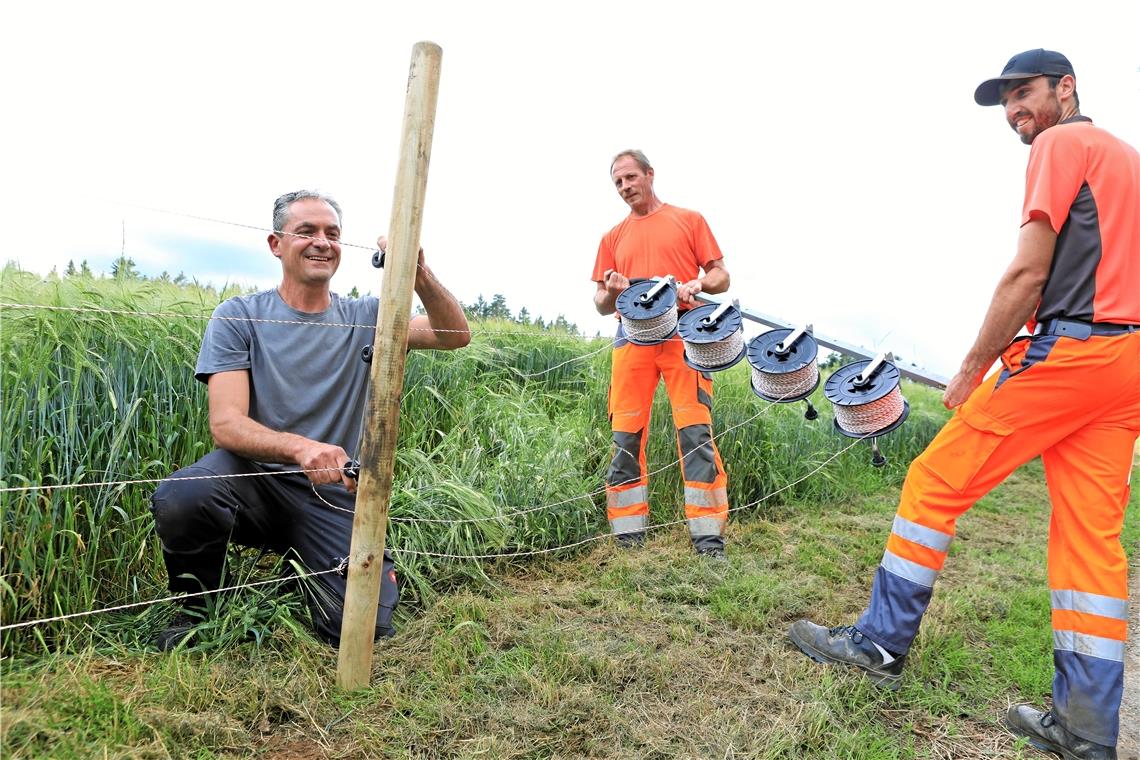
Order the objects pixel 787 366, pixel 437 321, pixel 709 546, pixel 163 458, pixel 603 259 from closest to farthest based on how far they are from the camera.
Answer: pixel 437 321
pixel 163 458
pixel 787 366
pixel 709 546
pixel 603 259

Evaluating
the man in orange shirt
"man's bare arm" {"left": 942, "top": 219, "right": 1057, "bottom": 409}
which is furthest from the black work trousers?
"man's bare arm" {"left": 942, "top": 219, "right": 1057, "bottom": 409}

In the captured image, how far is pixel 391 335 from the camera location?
2.69 m

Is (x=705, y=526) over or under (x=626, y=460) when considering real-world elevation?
under

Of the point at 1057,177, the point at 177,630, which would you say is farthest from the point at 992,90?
the point at 177,630

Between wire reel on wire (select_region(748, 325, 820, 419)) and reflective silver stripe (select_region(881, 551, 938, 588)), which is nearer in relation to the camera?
reflective silver stripe (select_region(881, 551, 938, 588))

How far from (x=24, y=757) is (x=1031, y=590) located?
17.0 ft

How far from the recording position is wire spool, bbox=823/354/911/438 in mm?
3412

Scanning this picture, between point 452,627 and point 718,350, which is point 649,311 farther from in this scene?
point 452,627

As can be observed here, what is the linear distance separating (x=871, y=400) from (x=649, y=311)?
1356 mm

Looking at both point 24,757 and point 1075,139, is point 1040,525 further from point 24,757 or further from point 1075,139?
point 24,757

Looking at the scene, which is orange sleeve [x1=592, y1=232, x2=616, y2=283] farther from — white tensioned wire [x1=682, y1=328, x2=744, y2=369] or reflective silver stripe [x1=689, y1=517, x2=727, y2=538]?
reflective silver stripe [x1=689, y1=517, x2=727, y2=538]

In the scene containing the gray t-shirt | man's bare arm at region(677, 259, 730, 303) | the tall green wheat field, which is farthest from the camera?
man's bare arm at region(677, 259, 730, 303)

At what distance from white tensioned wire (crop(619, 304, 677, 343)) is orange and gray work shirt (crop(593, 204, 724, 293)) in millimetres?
539

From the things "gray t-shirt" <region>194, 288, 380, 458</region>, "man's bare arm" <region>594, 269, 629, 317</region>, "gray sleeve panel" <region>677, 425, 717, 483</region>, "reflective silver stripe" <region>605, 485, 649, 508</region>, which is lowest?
"reflective silver stripe" <region>605, 485, 649, 508</region>
